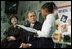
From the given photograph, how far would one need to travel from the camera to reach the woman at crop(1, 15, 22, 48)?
1.71m

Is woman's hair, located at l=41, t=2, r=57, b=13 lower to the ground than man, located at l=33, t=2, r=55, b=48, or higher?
higher

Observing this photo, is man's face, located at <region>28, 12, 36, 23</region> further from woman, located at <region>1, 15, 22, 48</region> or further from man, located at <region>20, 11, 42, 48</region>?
woman, located at <region>1, 15, 22, 48</region>

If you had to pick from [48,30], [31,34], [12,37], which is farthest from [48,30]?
[12,37]

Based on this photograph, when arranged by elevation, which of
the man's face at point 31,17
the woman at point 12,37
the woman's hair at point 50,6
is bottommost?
the woman at point 12,37

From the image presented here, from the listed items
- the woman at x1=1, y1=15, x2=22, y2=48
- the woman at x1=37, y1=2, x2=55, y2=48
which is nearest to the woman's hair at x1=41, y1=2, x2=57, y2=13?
the woman at x1=37, y1=2, x2=55, y2=48

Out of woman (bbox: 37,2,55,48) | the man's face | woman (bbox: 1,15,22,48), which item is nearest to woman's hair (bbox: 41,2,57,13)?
woman (bbox: 37,2,55,48)

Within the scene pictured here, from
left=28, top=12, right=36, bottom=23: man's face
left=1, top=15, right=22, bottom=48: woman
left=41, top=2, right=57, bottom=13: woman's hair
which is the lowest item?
left=1, top=15, right=22, bottom=48: woman

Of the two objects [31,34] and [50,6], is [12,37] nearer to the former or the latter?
[31,34]

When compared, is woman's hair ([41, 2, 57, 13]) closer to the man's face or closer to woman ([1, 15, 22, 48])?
the man's face

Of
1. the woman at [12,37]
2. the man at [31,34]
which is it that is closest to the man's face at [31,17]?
the man at [31,34]

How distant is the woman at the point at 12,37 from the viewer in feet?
5.62

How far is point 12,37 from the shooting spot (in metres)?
1.72

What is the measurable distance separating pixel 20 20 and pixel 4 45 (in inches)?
9.6

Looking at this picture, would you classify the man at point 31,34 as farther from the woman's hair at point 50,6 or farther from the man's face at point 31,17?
the woman's hair at point 50,6
